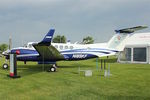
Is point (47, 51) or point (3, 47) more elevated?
point (3, 47)

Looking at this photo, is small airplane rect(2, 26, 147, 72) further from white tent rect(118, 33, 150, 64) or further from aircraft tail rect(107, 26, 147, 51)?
white tent rect(118, 33, 150, 64)

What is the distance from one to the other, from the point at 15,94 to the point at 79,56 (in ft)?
34.3

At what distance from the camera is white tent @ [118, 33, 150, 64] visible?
927 inches

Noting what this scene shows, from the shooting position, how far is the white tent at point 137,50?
2355 cm

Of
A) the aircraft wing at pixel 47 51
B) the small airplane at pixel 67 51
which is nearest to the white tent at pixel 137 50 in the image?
the small airplane at pixel 67 51

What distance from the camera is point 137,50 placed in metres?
24.4

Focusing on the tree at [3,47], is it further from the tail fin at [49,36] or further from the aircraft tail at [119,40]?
the tail fin at [49,36]

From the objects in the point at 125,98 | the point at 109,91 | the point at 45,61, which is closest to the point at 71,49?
the point at 45,61

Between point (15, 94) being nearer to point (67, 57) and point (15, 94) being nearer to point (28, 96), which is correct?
point (28, 96)

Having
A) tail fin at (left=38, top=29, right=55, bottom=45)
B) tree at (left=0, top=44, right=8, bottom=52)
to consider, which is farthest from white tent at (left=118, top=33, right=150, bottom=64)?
tree at (left=0, top=44, right=8, bottom=52)

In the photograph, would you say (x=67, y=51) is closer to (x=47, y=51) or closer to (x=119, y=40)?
(x=47, y=51)

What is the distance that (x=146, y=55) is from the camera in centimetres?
2342

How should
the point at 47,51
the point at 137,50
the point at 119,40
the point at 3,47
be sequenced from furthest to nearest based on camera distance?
the point at 3,47
the point at 137,50
the point at 119,40
the point at 47,51

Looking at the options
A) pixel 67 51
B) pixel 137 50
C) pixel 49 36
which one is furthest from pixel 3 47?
pixel 49 36
